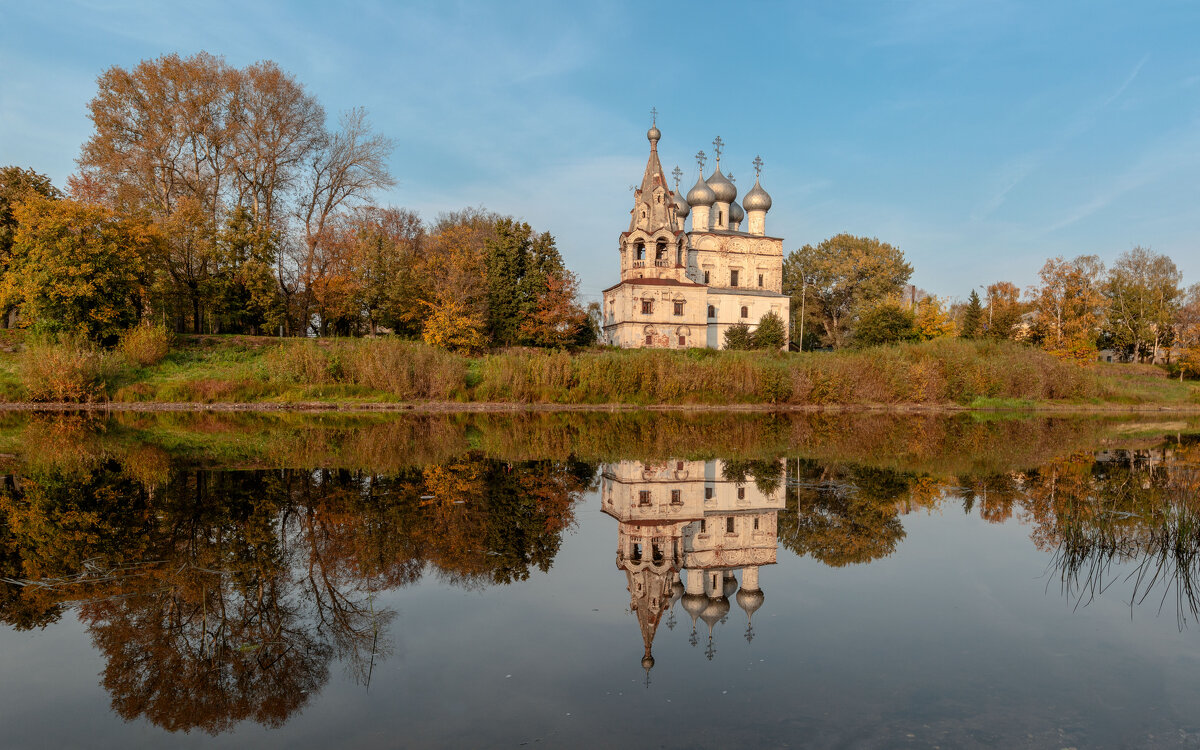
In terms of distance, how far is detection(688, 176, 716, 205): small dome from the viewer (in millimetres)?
54312

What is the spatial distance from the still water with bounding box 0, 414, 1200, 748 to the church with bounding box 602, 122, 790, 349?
36538 millimetres

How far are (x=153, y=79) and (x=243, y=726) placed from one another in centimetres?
4082

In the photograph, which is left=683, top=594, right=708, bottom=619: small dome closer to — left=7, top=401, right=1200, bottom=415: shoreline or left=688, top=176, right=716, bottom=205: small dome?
left=7, top=401, right=1200, bottom=415: shoreline

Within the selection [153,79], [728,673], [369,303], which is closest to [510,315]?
[369,303]

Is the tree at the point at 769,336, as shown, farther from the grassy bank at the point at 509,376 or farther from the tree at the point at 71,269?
the tree at the point at 71,269

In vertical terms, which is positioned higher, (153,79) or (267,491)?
(153,79)

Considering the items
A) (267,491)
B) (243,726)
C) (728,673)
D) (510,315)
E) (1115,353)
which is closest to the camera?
(243,726)

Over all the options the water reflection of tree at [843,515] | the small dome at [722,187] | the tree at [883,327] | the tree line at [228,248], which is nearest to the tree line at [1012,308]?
the tree at [883,327]

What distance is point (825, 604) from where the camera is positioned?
19.2ft

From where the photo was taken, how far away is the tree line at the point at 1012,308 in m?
48.8

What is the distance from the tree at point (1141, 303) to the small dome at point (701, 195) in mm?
35386

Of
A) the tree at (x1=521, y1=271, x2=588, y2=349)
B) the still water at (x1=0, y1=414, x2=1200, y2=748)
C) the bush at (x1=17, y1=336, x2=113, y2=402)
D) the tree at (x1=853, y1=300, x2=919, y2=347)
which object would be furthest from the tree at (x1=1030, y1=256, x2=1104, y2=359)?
the bush at (x1=17, y1=336, x2=113, y2=402)

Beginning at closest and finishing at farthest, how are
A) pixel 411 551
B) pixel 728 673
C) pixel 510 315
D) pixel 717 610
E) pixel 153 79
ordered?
pixel 728 673
pixel 717 610
pixel 411 551
pixel 153 79
pixel 510 315

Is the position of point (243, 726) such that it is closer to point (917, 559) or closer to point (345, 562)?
point (345, 562)
